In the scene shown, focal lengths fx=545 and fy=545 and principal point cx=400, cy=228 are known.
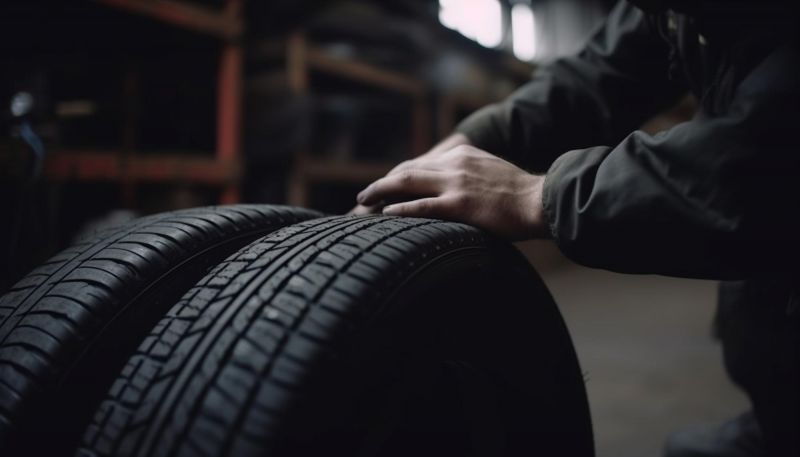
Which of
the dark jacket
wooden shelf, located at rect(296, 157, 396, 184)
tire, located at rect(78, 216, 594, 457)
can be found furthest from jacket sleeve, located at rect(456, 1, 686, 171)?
wooden shelf, located at rect(296, 157, 396, 184)

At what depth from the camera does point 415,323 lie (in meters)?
0.45

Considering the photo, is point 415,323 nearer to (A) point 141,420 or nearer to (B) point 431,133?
(A) point 141,420

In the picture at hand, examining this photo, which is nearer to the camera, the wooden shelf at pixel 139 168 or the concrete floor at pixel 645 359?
the concrete floor at pixel 645 359

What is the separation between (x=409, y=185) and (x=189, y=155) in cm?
148

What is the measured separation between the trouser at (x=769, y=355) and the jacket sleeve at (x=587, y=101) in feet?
1.22

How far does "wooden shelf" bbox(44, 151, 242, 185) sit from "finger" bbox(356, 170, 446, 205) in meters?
1.10

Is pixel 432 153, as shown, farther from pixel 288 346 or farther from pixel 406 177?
pixel 288 346

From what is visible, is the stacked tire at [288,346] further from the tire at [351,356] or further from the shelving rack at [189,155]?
the shelving rack at [189,155]

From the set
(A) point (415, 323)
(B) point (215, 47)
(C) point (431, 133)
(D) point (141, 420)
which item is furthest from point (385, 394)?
(C) point (431, 133)

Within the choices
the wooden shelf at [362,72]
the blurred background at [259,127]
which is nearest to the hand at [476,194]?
the blurred background at [259,127]

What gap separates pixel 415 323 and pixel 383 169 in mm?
2162

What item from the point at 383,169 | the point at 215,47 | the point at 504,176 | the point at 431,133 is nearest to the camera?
the point at 504,176

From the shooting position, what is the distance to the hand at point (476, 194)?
615 millimetres

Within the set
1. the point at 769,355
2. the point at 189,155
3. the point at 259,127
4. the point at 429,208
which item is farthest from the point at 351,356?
the point at 259,127
